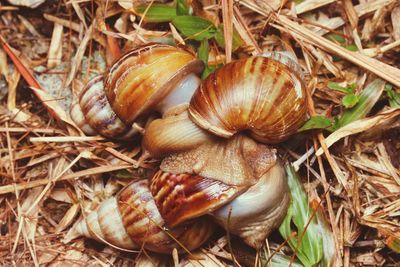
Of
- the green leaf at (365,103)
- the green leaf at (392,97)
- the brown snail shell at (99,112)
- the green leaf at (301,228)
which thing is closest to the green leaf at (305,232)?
the green leaf at (301,228)

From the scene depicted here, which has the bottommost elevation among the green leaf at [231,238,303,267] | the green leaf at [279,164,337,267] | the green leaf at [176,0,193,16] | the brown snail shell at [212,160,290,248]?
the green leaf at [231,238,303,267]

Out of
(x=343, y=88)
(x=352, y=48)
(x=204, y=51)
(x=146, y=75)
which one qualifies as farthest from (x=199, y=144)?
(x=352, y=48)

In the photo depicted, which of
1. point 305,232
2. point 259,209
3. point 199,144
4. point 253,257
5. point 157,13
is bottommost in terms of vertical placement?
point 253,257

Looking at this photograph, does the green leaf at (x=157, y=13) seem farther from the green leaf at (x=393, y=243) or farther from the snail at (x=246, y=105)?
the green leaf at (x=393, y=243)

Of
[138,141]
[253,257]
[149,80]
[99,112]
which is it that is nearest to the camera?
[149,80]

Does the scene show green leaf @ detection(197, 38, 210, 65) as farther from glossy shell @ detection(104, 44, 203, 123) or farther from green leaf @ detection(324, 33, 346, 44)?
green leaf @ detection(324, 33, 346, 44)

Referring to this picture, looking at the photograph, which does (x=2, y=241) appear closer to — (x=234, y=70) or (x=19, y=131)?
(x=19, y=131)

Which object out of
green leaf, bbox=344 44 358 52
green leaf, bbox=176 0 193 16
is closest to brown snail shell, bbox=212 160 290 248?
green leaf, bbox=344 44 358 52

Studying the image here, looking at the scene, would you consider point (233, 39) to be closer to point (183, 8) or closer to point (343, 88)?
point (183, 8)
